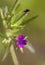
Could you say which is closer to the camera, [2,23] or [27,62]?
[2,23]

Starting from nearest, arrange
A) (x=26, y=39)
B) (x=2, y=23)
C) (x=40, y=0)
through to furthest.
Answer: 1. (x=2, y=23)
2. (x=26, y=39)
3. (x=40, y=0)

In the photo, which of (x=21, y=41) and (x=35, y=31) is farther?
(x=35, y=31)

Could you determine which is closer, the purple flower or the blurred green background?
the purple flower

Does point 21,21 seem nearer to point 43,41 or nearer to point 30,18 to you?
point 30,18

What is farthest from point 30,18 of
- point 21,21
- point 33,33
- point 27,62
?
point 27,62

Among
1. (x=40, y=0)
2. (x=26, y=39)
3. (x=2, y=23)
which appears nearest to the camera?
(x=2, y=23)

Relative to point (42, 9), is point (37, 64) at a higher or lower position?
lower

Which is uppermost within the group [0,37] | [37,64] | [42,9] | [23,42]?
[42,9]

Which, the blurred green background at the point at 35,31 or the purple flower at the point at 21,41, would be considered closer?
the purple flower at the point at 21,41
